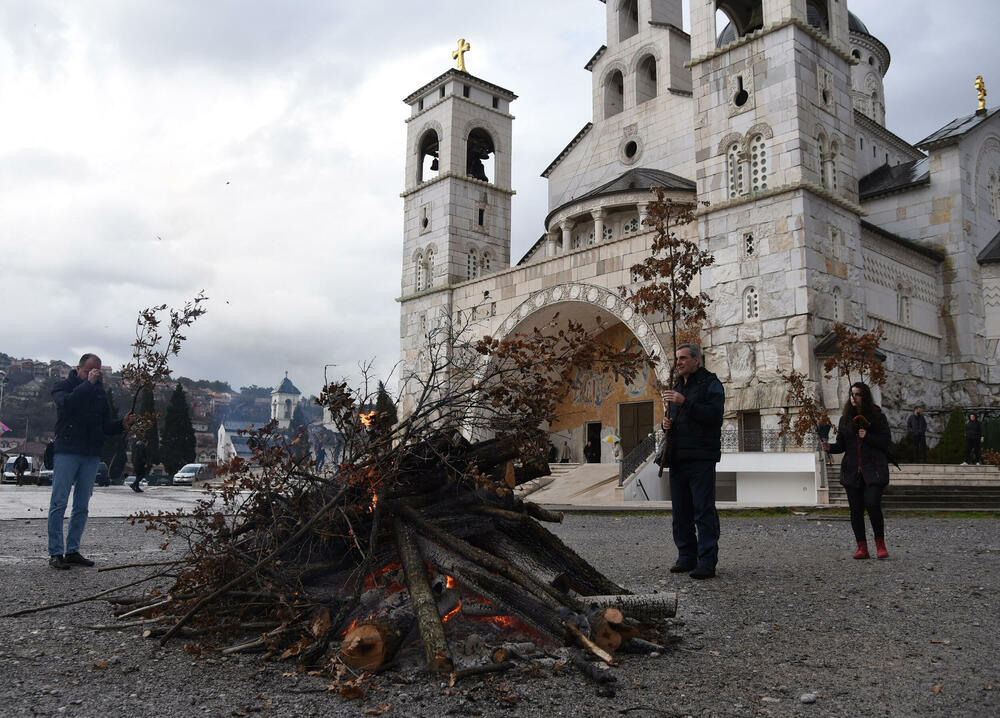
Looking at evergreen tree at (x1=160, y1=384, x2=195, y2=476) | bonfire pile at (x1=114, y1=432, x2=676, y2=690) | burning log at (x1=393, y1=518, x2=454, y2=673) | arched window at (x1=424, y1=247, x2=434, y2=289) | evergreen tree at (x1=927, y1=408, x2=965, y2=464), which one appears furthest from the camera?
evergreen tree at (x1=160, y1=384, x2=195, y2=476)

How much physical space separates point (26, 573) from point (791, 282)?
16.8 metres

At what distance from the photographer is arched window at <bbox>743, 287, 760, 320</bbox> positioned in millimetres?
19672

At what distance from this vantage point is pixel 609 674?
381 centimetres

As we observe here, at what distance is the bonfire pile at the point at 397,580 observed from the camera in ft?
13.4

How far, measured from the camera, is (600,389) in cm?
2814

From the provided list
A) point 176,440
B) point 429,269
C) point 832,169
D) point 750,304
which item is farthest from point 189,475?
point 832,169

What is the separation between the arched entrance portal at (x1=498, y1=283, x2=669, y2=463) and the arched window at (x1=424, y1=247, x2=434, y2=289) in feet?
14.5

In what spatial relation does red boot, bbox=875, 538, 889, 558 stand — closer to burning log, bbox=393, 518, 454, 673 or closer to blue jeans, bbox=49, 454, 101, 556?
burning log, bbox=393, 518, 454, 673

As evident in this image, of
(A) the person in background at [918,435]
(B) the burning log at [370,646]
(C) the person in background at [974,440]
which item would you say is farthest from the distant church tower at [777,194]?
(B) the burning log at [370,646]

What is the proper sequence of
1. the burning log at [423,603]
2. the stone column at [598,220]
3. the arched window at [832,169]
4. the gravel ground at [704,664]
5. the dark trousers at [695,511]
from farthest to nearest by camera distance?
1. the stone column at [598,220]
2. the arched window at [832,169]
3. the dark trousers at [695,511]
4. the burning log at [423,603]
5. the gravel ground at [704,664]

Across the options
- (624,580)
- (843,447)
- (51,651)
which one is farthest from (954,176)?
(51,651)

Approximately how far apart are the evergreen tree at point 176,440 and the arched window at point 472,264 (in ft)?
90.7

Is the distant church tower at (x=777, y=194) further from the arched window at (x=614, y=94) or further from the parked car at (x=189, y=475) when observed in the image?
the parked car at (x=189, y=475)

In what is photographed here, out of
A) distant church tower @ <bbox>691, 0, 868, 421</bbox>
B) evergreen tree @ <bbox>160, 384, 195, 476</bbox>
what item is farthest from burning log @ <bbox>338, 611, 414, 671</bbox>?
evergreen tree @ <bbox>160, 384, 195, 476</bbox>
